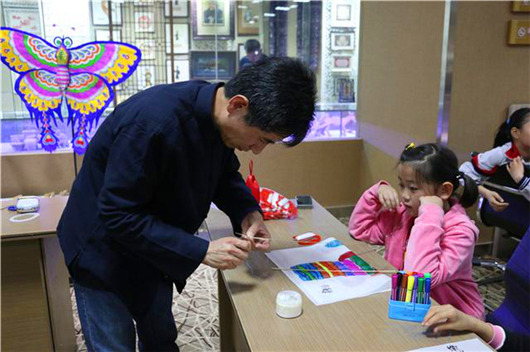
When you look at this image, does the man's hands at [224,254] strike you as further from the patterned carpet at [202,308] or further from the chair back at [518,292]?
the patterned carpet at [202,308]

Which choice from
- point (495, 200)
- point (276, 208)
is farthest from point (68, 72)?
point (495, 200)

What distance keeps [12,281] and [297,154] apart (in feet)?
8.29

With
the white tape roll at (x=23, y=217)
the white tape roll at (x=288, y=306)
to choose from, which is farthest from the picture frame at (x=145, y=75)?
the white tape roll at (x=288, y=306)

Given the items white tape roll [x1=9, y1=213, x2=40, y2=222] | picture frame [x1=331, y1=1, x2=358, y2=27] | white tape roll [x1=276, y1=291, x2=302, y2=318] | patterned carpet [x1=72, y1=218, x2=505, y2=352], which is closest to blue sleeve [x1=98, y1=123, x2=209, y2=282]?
white tape roll [x1=276, y1=291, x2=302, y2=318]

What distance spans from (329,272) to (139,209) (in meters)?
0.58

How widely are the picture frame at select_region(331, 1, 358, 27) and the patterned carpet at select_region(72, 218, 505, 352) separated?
2316 mm

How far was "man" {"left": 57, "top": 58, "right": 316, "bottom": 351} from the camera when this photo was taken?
0.99 meters

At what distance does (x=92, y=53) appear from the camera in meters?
2.57

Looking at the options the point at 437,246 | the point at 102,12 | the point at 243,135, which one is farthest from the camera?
the point at 102,12

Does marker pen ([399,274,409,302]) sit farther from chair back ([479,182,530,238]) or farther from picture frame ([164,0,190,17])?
picture frame ([164,0,190,17])

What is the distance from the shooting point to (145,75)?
3561mm

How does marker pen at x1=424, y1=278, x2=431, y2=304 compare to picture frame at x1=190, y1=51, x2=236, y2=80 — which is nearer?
marker pen at x1=424, y1=278, x2=431, y2=304

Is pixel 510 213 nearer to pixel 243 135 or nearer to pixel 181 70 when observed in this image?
pixel 243 135

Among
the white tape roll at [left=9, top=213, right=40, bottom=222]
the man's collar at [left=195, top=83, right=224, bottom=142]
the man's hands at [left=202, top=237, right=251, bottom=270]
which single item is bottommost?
the white tape roll at [left=9, top=213, right=40, bottom=222]
